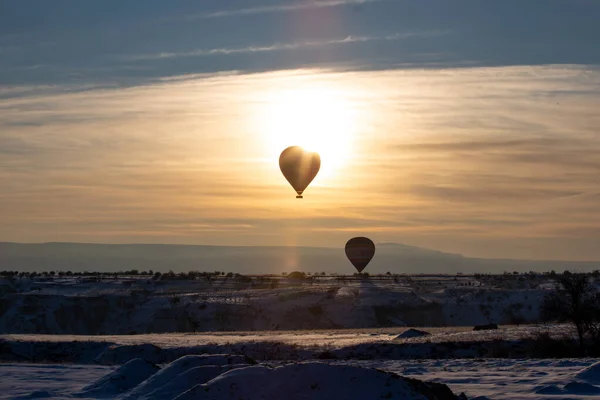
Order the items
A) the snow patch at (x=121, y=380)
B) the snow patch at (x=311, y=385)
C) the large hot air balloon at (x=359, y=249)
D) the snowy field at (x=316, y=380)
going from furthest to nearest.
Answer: the large hot air balloon at (x=359, y=249) → the snow patch at (x=121, y=380) → the snowy field at (x=316, y=380) → the snow patch at (x=311, y=385)

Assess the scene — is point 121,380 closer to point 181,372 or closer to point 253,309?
point 181,372

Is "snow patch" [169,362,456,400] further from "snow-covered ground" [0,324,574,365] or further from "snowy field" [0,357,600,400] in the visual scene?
"snow-covered ground" [0,324,574,365]

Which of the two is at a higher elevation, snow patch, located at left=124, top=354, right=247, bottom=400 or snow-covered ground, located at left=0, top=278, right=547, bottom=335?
snow-covered ground, located at left=0, top=278, right=547, bottom=335

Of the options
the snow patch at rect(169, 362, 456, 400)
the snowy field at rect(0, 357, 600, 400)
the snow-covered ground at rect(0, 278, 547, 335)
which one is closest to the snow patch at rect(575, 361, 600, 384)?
the snowy field at rect(0, 357, 600, 400)

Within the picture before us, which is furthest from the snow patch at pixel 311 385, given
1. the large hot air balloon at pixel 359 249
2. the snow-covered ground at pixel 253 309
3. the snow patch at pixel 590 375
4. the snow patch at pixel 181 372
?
the large hot air balloon at pixel 359 249

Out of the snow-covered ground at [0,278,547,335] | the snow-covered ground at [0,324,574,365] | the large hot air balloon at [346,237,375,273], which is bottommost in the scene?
the snow-covered ground at [0,324,574,365]

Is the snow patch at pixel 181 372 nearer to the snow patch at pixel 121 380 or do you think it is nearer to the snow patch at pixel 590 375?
the snow patch at pixel 121 380

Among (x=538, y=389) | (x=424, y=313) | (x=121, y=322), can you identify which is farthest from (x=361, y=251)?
(x=538, y=389)

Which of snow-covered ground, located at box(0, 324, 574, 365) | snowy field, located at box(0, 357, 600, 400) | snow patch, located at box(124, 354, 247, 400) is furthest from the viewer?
snow-covered ground, located at box(0, 324, 574, 365)

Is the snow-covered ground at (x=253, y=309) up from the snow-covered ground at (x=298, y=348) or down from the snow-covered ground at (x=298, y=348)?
up

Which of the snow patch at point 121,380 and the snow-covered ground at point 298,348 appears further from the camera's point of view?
the snow-covered ground at point 298,348

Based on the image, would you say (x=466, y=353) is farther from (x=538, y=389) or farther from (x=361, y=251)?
(x=361, y=251)
